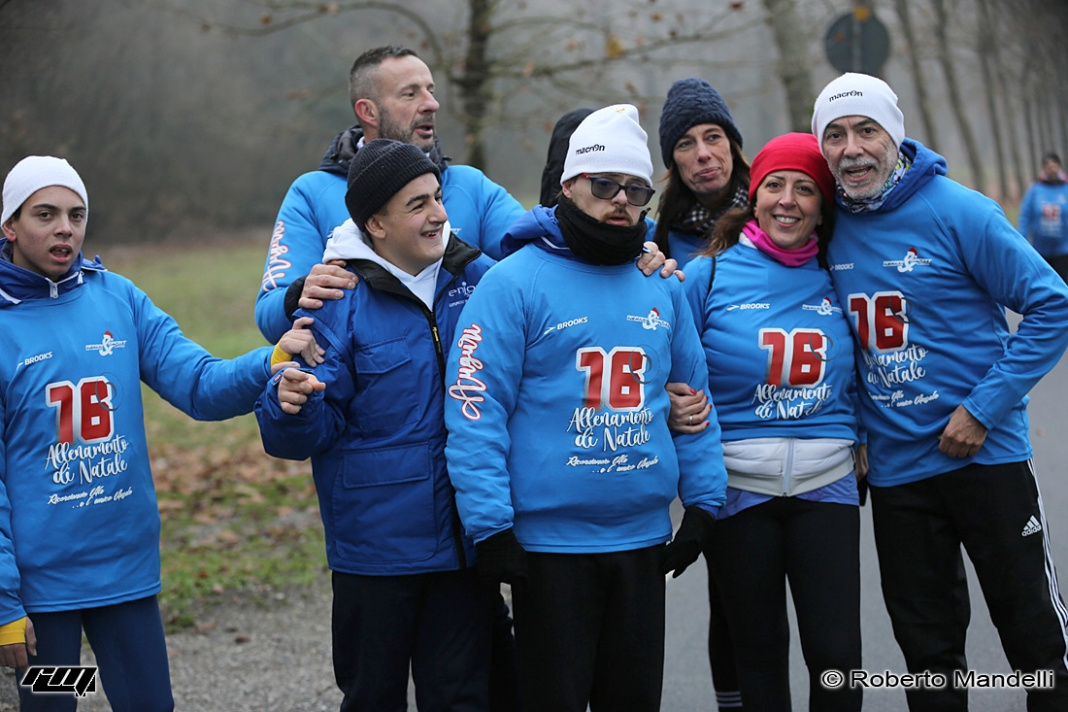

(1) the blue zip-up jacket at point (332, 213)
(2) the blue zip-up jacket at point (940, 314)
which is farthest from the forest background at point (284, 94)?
(2) the blue zip-up jacket at point (940, 314)

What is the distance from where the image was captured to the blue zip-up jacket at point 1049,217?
15172 mm

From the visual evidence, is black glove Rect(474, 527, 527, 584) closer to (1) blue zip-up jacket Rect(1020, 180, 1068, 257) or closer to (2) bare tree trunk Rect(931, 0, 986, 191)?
(1) blue zip-up jacket Rect(1020, 180, 1068, 257)

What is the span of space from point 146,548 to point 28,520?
38 cm

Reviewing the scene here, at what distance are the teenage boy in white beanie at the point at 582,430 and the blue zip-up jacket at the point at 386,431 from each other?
185 mm

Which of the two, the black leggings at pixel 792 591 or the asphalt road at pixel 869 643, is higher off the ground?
the black leggings at pixel 792 591

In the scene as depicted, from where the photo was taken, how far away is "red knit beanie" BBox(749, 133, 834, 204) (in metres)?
3.71

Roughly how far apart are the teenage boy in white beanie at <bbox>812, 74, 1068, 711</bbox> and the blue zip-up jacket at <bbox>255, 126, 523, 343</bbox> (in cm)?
127

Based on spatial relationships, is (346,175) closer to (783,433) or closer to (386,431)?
(386,431)

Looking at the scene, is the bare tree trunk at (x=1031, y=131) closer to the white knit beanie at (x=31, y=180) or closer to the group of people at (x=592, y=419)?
the group of people at (x=592, y=419)

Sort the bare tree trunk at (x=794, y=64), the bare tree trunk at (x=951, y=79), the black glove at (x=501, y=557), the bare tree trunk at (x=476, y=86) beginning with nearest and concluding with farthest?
the black glove at (x=501, y=557)
the bare tree trunk at (x=476, y=86)
the bare tree trunk at (x=794, y=64)
the bare tree trunk at (x=951, y=79)

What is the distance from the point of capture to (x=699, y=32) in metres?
8.63

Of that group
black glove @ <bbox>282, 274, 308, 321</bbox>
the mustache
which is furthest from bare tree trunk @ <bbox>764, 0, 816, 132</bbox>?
black glove @ <bbox>282, 274, 308, 321</bbox>

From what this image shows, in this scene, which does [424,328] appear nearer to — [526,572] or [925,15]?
[526,572]

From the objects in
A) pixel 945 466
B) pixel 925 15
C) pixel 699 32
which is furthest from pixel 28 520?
pixel 925 15
